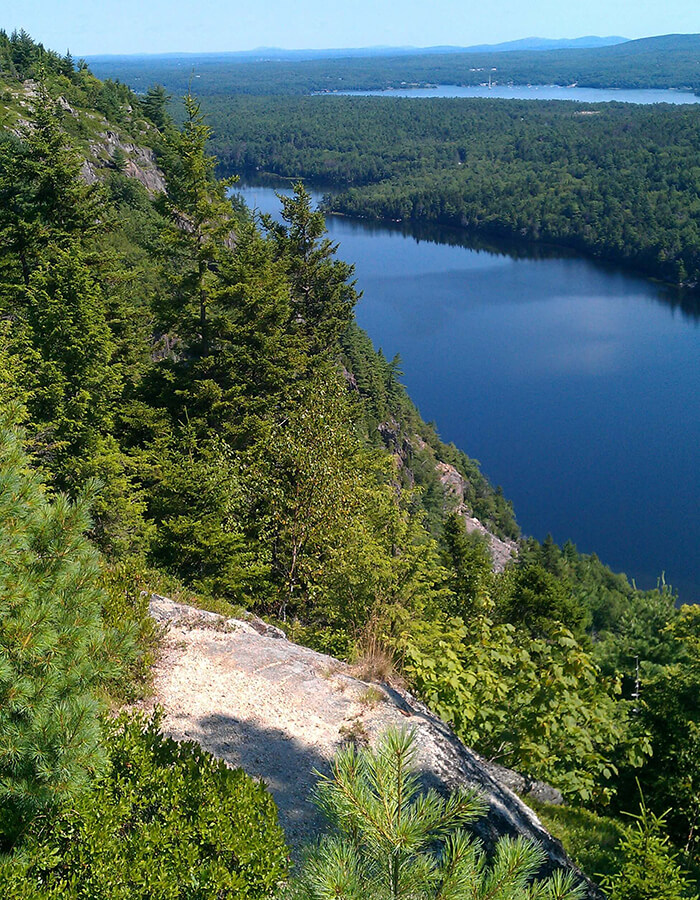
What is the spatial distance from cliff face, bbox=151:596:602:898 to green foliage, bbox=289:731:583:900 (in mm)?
2130

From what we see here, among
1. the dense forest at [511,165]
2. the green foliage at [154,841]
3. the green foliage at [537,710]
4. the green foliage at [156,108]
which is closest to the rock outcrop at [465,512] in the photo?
the green foliage at [537,710]

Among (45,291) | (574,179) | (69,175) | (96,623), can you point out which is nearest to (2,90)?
(69,175)

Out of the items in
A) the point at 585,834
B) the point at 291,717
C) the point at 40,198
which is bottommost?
the point at 585,834

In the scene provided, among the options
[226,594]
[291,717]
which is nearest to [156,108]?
[226,594]

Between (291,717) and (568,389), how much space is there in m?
53.1

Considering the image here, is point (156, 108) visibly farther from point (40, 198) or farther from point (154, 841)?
point (154, 841)

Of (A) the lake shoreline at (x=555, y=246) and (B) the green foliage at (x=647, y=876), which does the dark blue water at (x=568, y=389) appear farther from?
(B) the green foliage at (x=647, y=876)

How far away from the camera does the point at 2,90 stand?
45.4 metres

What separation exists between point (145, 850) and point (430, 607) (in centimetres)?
666

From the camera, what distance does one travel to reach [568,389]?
55.1 meters

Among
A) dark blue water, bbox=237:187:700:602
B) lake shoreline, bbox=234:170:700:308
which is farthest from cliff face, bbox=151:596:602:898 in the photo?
lake shoreline, bbox=234:170:700:308

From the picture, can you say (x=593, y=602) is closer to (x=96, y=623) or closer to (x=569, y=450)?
(x=569, y=450)

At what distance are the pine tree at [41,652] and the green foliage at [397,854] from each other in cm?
124

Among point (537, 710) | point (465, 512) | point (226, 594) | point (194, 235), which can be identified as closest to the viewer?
point (537, 710)
